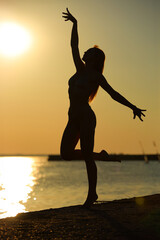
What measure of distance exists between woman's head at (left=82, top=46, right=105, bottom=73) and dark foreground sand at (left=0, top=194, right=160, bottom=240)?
2.47 m

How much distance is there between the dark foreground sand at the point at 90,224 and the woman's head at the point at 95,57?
2.47 meters

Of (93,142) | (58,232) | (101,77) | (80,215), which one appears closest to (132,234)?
(58,232)

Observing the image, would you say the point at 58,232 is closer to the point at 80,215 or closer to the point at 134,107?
the point at 80,215

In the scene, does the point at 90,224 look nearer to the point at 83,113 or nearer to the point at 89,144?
the point at 89,144

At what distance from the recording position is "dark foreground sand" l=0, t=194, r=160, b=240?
5.11 m

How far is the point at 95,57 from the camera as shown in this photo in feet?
24.0

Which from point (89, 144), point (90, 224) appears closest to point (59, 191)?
point (89, 144)

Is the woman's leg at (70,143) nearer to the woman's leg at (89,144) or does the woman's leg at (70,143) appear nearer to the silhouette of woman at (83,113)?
the silhouette of woman at (83,113)

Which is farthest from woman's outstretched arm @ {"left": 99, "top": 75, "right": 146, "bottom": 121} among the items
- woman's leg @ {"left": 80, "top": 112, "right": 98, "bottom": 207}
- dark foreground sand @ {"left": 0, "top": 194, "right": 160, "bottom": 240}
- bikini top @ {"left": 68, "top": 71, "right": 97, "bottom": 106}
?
dark foreground sand @ {"left": 0, "top": 194, "right": 160, "bottom": 240}

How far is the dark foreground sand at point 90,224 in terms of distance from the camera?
5.11 metres

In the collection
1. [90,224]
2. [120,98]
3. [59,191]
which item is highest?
[120,98]

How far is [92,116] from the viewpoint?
283 inches

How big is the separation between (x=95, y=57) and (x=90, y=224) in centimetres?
301

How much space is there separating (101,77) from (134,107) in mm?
770
